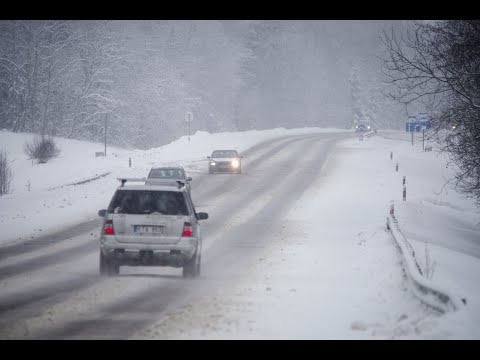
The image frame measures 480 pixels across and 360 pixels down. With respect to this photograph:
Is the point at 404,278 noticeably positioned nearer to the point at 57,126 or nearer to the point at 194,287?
the point at 194,287

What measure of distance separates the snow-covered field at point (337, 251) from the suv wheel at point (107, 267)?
2353 millimetres

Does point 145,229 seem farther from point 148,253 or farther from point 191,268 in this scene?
point 191,268

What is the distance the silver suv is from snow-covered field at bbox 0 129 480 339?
127cm

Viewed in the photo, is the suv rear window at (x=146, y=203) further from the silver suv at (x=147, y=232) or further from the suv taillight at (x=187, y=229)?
the suv taillight at (x=187, y=229)

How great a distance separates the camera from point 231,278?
14.2 metres

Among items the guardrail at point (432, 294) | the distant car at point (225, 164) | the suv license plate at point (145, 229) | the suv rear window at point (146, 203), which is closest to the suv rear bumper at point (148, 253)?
the suv license plate at point (145, 229)

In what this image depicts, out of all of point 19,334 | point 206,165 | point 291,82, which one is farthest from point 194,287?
point 291,82

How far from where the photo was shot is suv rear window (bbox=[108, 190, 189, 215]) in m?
13.4

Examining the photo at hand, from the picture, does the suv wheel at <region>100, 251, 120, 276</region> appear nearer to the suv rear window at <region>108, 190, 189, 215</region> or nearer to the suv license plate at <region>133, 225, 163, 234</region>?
the suv license plate at <region>133, 225, 163, 234</region>

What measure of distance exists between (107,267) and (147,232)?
1170 mm

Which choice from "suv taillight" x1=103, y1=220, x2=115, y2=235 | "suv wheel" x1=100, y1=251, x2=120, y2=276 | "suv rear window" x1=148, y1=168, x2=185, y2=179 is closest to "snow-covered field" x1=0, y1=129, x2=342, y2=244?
"suv rear window" x1=148, y1=168, x2=185, y2=179

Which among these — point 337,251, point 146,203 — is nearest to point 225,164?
point 337,251

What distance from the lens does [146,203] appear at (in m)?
13.4

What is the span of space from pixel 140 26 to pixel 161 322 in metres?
97.2
